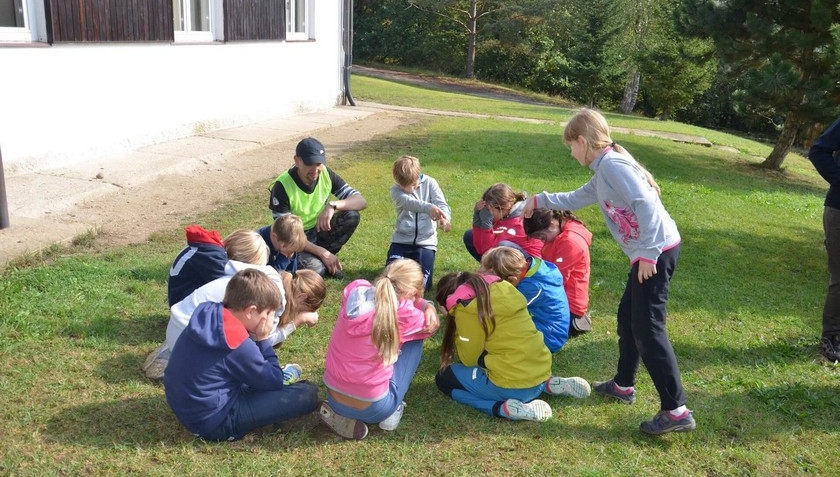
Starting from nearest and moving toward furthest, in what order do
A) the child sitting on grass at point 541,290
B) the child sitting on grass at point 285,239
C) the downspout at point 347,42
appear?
the child sitting on grass at point 541,290
the child sitting on grass at point 285,239
the downspout at point 347,42

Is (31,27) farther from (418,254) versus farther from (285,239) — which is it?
(418,254)

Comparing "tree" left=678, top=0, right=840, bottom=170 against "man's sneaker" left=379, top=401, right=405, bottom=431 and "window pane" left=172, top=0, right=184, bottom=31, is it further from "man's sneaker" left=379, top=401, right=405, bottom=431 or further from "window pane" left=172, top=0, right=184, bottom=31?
"man's sneaker" left=379, top=401, right=405, bottom=431

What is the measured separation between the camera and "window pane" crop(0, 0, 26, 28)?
7758mm

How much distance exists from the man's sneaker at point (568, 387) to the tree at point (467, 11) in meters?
31.1

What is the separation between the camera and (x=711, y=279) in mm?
6645

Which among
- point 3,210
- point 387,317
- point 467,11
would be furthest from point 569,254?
point 467,11

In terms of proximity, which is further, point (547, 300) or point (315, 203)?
point (315, 203)

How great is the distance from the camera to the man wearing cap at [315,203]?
563 cm

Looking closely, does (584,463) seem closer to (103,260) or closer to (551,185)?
(103,260)

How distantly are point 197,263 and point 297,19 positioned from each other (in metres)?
11.6

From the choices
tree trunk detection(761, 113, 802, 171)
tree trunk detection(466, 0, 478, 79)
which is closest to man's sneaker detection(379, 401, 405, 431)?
tree trunk detection(761, 113, 802, 171)

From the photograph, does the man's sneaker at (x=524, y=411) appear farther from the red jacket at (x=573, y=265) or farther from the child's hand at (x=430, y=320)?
the red jacket at (x=573, y=265)

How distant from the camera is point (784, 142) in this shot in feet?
44.0

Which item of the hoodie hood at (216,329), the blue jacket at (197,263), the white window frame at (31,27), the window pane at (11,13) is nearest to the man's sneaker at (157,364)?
the blue jacket at (197,263)
